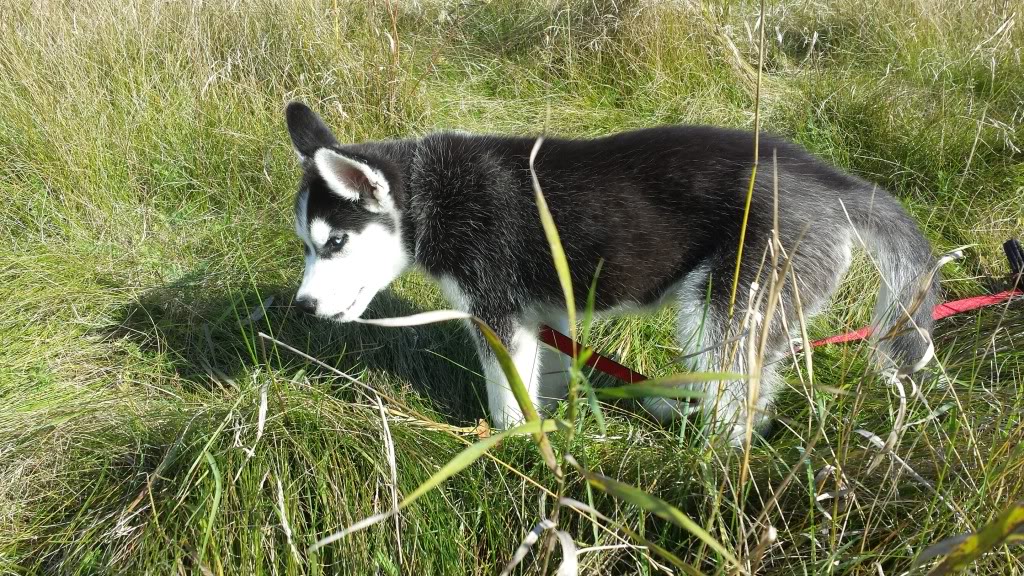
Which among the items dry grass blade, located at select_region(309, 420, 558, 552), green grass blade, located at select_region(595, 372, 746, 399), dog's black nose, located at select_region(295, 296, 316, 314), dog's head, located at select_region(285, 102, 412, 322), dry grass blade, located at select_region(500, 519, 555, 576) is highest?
green grass blade, located at select_region(595, 372, 746, 399)

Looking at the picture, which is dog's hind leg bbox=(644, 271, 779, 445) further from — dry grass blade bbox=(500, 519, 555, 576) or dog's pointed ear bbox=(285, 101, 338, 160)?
dog's pointed ear bbox=(285, 101, 338, 160)

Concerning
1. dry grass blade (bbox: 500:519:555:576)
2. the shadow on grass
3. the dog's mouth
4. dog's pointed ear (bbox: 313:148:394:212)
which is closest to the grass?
the shadow on grass

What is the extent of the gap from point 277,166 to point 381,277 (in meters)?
1.69

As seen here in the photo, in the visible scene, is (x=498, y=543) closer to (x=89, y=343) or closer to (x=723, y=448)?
(x=723, y=448)

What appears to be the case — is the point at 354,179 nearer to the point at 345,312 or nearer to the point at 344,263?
the point at 344,263

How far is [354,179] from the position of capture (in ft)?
10.1

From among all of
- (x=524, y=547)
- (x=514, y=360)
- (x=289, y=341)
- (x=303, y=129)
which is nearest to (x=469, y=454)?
(x=524, y=547)

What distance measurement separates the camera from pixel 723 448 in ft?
7.27

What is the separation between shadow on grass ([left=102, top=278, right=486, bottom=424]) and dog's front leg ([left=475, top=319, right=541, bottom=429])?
0.34m

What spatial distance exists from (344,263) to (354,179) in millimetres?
345

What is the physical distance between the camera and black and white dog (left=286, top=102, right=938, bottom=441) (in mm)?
2816

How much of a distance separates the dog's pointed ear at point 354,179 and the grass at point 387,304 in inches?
21.7

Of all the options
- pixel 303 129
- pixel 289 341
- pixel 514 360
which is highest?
pixel 303 129

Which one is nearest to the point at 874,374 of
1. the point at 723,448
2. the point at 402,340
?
the point at 723,448
